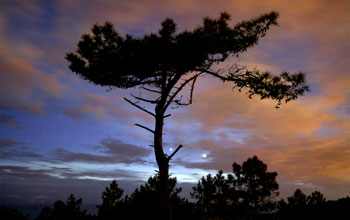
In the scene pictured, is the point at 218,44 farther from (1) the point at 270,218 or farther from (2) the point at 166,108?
(1) the point at 270,218

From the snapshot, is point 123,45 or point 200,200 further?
point 200,200

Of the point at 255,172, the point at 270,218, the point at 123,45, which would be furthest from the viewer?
the point at 255,172

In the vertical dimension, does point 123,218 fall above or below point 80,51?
below

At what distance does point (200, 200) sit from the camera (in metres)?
28.9

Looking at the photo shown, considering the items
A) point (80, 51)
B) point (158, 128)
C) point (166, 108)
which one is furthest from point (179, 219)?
point (80, 51)

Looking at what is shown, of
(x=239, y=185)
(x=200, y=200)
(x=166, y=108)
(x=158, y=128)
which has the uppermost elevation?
(x=166, y=108)

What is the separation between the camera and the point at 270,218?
37.3 feet

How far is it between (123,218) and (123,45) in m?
7.80

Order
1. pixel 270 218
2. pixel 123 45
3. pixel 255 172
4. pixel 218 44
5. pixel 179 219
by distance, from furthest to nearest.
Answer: pixel 255 172
pixel 270 218
pixel 179 219
pixel 123 45
pixel 218 44

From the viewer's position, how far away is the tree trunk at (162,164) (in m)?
8.42

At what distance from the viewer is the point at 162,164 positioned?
8.87m

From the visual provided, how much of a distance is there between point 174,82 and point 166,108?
1.11m

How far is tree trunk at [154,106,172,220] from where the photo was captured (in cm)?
842

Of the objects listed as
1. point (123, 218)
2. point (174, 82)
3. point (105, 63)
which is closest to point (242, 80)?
point (174, 82)
